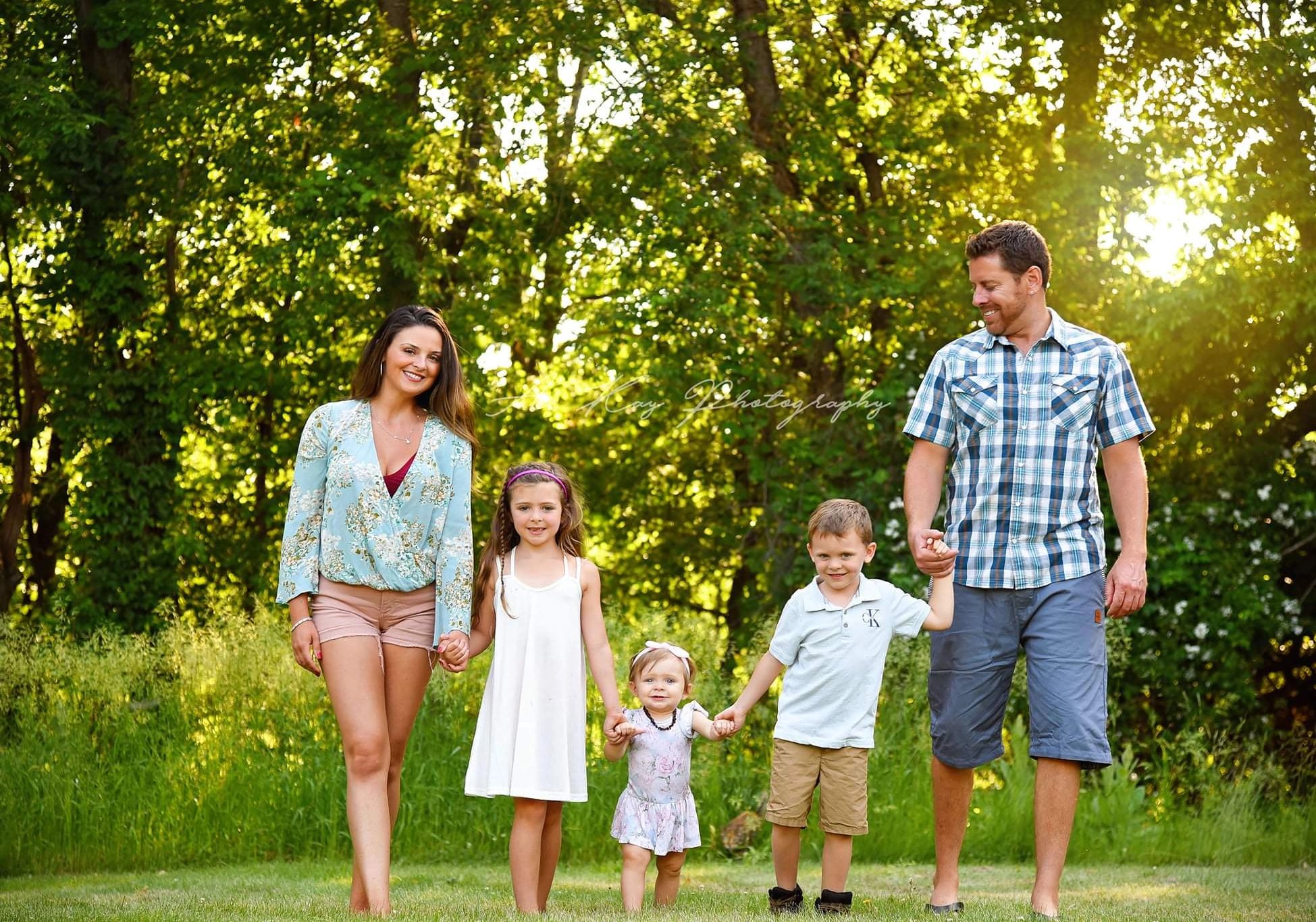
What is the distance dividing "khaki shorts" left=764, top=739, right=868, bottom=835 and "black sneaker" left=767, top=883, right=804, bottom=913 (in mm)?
212

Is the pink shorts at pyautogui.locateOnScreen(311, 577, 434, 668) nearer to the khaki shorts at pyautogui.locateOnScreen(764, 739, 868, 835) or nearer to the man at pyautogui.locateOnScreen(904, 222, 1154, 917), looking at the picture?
the khaki shorts at pyautogui.locateOnScreen(764, 739, 868, 835)

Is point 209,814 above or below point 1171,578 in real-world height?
below

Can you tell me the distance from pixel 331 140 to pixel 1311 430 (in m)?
7.33

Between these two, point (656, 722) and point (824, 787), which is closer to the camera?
point (824, 787)

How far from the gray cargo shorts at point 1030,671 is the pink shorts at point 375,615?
1621 mm

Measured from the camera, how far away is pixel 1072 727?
A: 4.32 metres

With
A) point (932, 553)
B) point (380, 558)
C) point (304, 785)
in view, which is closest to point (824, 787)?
point (932, 553)

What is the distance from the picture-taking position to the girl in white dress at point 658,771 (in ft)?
15.8

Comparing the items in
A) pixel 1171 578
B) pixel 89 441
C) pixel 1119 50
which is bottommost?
pixel 1171 578

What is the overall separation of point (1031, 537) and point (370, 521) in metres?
2.02

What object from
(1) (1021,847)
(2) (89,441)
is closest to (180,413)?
(2) (89,441)

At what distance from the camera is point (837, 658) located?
4734 mm

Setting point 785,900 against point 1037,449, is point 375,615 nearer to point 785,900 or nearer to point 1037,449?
point 785,900

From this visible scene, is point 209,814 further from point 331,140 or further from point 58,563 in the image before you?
point 58,563
